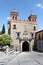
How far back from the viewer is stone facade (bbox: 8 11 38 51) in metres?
41.8

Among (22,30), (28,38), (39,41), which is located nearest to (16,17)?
(22,30)

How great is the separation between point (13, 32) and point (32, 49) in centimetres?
783

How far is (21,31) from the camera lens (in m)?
42.5

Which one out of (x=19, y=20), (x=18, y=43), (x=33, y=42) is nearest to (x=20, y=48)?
(x=18, y=43)

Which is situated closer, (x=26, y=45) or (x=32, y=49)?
(x=32, y=49)

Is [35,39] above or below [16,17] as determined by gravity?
below

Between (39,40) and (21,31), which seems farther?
(21,31)

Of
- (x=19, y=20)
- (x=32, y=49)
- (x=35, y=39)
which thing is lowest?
(x=32, y=49)

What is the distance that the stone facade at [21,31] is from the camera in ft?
137

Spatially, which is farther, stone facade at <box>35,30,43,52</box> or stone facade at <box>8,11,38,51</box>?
stone facade at <box>8,11,38,51</box>

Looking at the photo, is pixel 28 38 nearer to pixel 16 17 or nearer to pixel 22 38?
pixel 22 38

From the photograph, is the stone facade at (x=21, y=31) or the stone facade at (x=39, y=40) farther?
the stone facade at (x=21, y=31)

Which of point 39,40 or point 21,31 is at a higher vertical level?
point 21,31

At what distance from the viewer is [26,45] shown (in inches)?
1806
